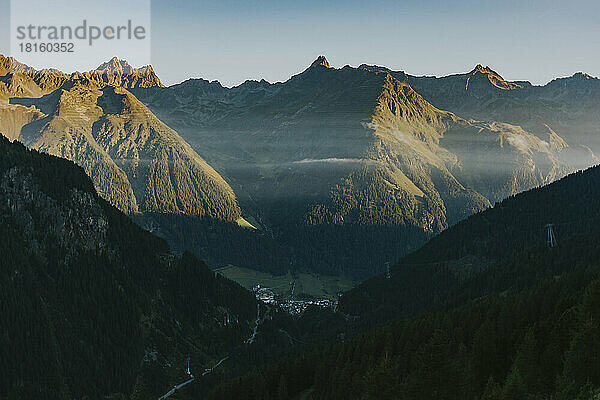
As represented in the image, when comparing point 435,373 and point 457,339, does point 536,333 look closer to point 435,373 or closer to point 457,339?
point 435,373

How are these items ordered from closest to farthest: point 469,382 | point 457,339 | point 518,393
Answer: point 518,393 < point 469,382 < point 457,339

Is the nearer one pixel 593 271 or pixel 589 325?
pixel 589 325

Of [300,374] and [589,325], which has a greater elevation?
[589,325]

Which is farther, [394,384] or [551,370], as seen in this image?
[394,384]

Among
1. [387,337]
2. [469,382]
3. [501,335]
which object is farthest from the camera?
[387,337]

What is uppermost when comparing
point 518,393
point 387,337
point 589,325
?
point 589,325

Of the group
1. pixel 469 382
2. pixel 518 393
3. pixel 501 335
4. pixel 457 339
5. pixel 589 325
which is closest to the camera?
pixel 518 393

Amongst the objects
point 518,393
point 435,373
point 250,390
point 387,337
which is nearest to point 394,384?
point 435,373

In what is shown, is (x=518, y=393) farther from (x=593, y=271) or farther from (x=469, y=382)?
(x=593, y=271)

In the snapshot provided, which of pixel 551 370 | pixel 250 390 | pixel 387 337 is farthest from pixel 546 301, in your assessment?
pixel 250 390
